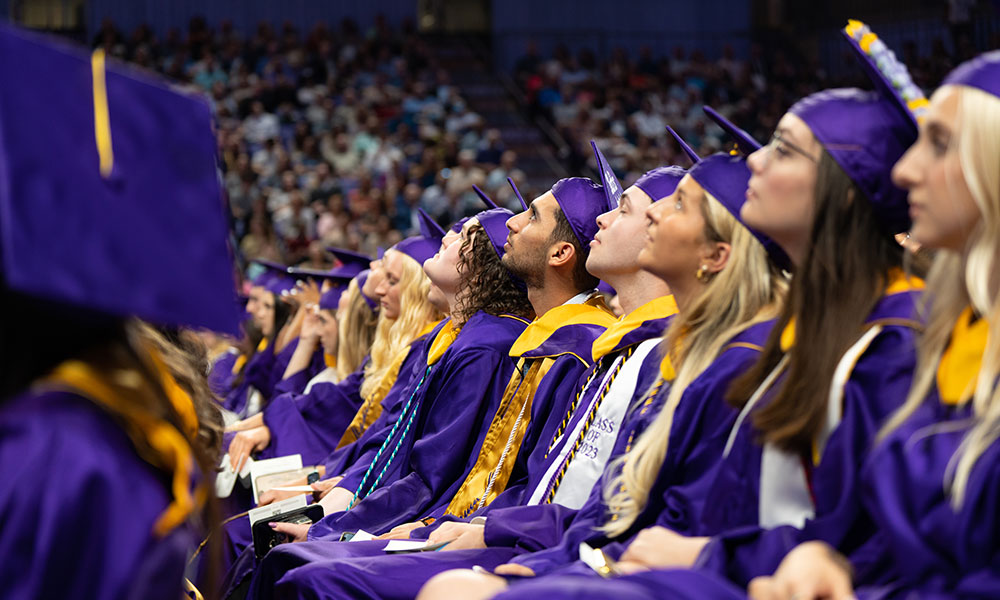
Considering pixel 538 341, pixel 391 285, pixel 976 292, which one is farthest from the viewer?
pixel 391 285

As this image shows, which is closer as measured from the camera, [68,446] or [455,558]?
[68,446]

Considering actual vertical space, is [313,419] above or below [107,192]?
below

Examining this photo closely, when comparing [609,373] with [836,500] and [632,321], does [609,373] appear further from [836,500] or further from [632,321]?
[836,500]

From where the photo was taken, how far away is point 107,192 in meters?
1.38

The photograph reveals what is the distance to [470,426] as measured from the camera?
3.79m

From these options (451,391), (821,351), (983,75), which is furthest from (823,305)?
(451,391)

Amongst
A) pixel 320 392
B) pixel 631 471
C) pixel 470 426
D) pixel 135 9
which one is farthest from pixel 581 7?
pixel 631 471

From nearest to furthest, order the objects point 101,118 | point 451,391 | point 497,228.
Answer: point 101,118, point 451,391, point 497,228

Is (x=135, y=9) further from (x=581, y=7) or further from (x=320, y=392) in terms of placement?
(x=320, y=392)

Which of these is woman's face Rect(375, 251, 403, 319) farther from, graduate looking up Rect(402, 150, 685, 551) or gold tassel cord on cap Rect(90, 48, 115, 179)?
gold tassel cord on cap Rect(90, 48, 115, 179)

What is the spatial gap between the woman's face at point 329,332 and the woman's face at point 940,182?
5.03 meters

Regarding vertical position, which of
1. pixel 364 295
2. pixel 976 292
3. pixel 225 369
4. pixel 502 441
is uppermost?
pixel 976 292

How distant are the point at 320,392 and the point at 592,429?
3.00m

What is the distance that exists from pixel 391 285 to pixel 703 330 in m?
3.21
